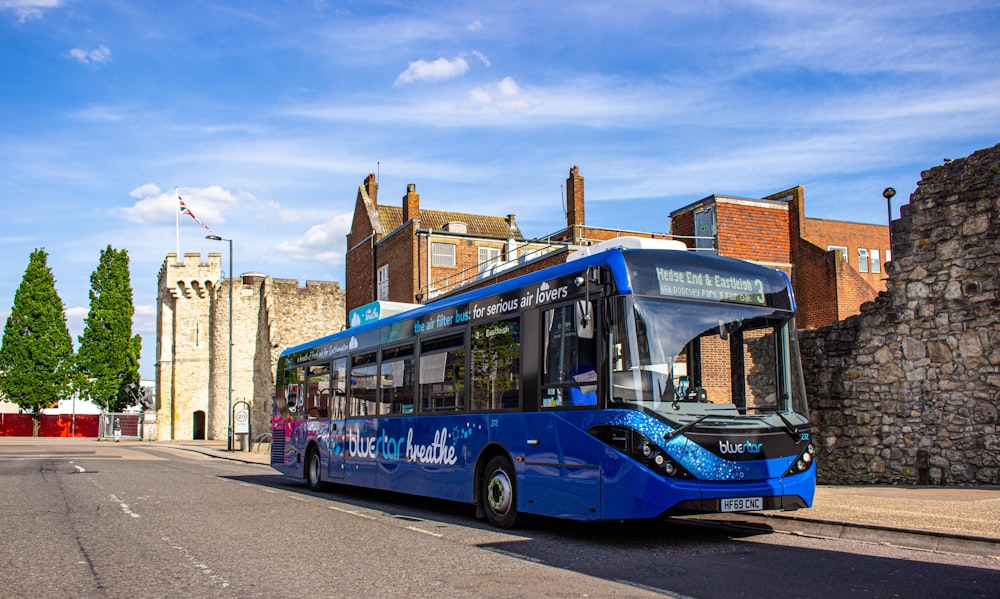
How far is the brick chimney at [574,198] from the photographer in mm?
41469

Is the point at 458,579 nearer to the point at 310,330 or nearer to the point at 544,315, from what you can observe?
the point at 544,315

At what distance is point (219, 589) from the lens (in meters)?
6.82

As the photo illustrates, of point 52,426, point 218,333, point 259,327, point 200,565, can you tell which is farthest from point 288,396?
point 52,426

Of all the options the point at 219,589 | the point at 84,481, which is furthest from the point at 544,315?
the point at 84,481

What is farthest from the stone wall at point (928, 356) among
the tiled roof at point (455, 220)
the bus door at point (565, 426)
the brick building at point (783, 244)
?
the tiled roof at point (455, 220)

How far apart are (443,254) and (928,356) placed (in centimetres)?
3150

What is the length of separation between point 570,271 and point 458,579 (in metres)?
3.87

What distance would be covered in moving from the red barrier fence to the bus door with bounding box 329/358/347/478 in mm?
56597

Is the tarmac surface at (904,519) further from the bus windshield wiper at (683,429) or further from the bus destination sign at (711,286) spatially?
the bus destination sign at (711,286)

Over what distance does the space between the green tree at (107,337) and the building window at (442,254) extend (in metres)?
36.1

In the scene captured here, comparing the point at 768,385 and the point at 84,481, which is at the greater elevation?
the point at 768,385

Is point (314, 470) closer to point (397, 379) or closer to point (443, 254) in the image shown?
point (397, 379)

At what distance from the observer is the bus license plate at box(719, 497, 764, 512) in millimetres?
8578

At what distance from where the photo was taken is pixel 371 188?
51875mm
